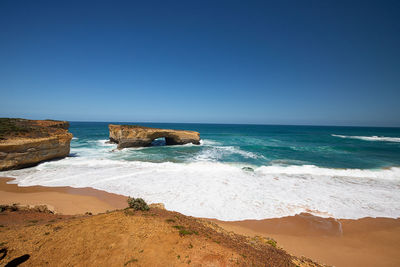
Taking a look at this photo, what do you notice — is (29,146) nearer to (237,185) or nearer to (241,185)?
(237,185)

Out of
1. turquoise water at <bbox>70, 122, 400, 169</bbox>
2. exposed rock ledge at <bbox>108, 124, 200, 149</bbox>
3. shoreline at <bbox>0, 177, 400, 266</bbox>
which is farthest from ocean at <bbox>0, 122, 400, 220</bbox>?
exposed rock ledge at <bbox>108, 124, 200, 149</bbox>

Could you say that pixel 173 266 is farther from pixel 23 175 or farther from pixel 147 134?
pixel 147 134

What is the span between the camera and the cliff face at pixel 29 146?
1153 centimetres

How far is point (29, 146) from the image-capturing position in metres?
12.4

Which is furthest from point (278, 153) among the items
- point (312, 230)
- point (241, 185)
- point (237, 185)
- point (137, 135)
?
point (137, 135)

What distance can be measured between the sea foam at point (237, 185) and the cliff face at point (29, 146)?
2.55ft

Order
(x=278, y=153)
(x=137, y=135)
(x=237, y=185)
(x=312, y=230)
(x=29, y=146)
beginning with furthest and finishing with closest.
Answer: (x=137, y=135) < (x=278, y=153) < (x=29, y=146) < (x=237, y=185) < (x=312, y=230)

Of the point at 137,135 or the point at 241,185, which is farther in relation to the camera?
the point at 137,135

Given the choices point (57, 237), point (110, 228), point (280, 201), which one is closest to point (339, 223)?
point (280, 201)

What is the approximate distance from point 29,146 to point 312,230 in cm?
1986

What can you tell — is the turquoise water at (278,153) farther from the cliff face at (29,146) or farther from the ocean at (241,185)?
the cliff face at (29,146)

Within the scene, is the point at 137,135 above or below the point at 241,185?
above

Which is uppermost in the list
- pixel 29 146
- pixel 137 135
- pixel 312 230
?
pixel 137 135

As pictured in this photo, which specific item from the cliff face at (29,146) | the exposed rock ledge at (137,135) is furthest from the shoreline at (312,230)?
the exposed rock ledge at (137,135)
